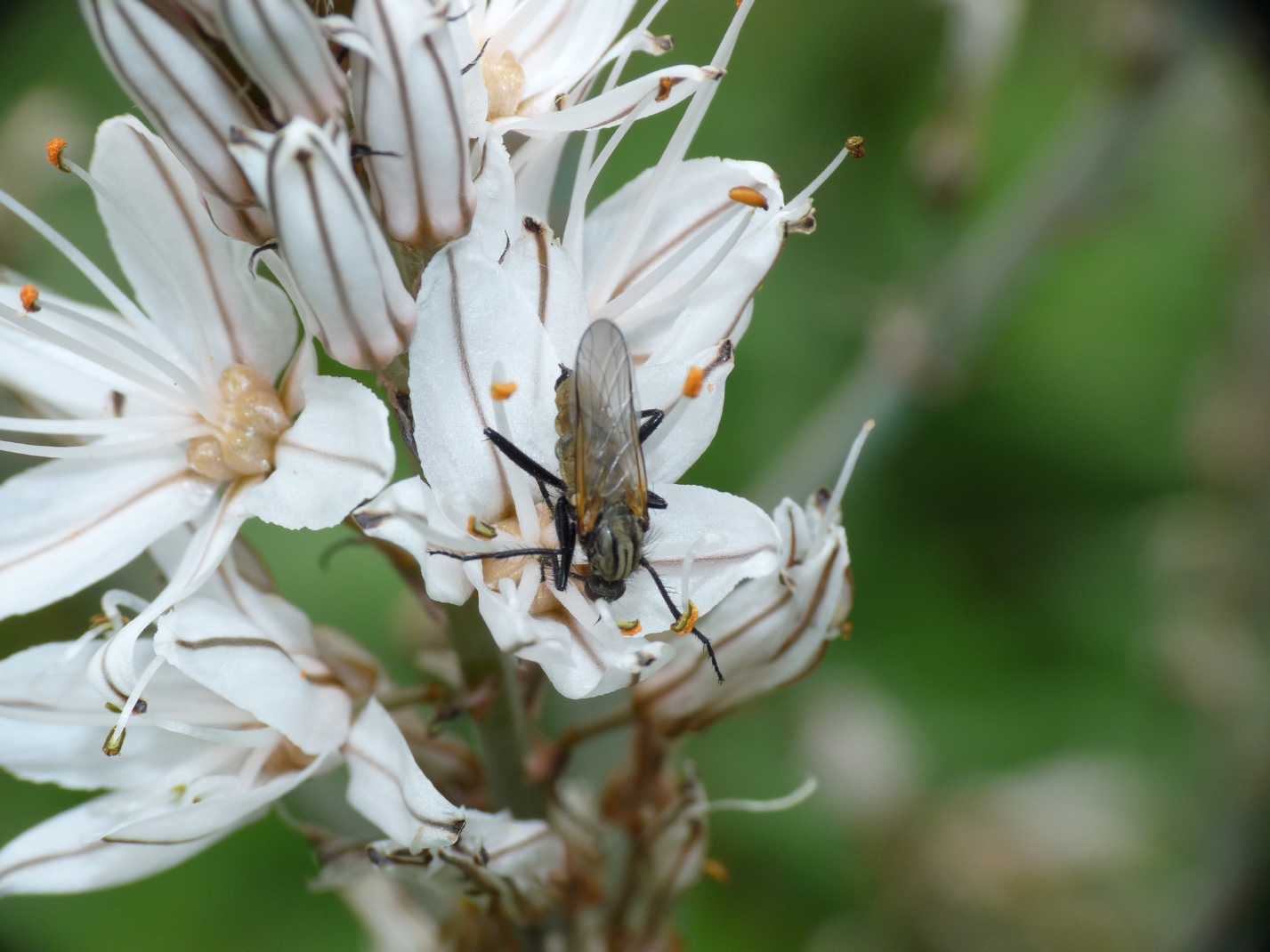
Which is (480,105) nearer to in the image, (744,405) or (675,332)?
(675,332)

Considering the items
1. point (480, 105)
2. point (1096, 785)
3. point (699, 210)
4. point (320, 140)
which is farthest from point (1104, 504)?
point (320, 140)

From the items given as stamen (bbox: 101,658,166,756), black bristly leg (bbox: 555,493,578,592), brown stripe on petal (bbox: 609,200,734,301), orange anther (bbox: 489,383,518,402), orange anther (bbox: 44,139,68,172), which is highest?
orange anther (bbox: 44,139,68,172)

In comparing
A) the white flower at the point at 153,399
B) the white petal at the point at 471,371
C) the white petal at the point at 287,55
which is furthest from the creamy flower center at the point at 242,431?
the white petal at the point at 287,55

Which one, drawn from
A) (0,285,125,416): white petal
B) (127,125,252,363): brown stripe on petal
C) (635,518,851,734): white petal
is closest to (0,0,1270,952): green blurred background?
(635,518,851,734): white petal

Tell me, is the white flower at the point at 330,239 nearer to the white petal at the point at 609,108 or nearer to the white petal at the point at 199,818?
the white petal at the point at 609,108

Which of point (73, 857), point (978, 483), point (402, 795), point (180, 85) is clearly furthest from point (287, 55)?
point (978, 483)

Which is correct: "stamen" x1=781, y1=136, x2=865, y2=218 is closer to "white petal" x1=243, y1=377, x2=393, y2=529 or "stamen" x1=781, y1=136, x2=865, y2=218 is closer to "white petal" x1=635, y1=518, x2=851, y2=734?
"white petal" x1=635, y1=518, x2=851, y2=734

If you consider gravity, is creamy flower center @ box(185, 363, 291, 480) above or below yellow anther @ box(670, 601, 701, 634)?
above
